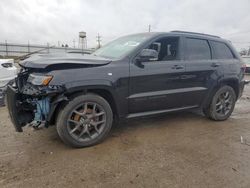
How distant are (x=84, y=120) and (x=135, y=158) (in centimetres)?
94

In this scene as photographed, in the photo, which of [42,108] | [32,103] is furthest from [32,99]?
[42,108]

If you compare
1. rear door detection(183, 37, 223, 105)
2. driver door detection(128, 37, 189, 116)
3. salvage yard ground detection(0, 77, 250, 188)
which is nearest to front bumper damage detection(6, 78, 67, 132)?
salvage yard ground detection(0, 77, 250, 188)

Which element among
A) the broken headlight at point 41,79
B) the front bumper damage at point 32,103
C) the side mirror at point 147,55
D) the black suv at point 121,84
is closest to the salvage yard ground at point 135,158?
the black suv at point 121,84

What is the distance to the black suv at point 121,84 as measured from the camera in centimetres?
293

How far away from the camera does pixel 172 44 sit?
3.95 meters

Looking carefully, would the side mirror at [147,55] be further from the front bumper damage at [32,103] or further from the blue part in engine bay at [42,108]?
the blue part in engine bay at [42,108]

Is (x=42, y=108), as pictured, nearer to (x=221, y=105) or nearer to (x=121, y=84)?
(x=121, y=84)

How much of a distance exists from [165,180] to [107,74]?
1664 mm

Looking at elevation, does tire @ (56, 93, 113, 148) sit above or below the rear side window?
below

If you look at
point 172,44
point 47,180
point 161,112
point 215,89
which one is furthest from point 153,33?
point 47,180

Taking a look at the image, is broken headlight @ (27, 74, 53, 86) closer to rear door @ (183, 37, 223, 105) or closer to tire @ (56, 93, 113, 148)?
tire @ (56, 93, 113, 148)

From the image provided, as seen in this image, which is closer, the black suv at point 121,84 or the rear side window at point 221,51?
the black suv at point 121,84

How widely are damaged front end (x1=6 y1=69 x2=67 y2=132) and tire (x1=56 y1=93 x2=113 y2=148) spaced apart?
192 millimetres

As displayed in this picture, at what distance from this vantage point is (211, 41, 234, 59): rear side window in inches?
177
